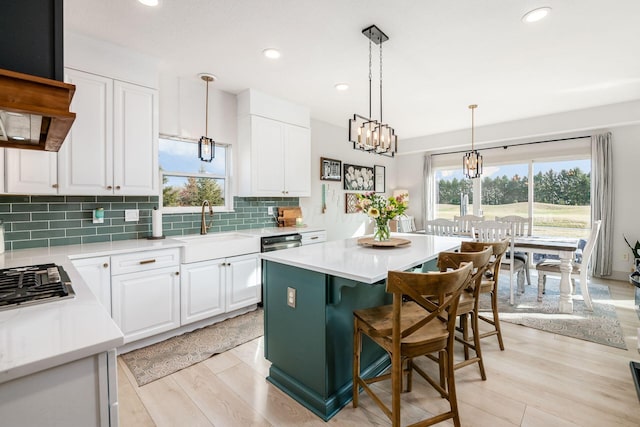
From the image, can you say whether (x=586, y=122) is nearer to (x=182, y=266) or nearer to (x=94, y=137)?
(x=182, y=266)

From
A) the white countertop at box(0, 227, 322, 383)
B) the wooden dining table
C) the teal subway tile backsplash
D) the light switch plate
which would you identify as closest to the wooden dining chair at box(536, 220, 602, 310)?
the wooden dining table

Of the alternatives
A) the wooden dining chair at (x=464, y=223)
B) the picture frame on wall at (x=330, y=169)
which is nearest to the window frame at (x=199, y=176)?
the picture frame on wall at (x=330, y=169)

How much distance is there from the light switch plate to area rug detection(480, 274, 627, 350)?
3861mm

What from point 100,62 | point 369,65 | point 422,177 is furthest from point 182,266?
point 422,177

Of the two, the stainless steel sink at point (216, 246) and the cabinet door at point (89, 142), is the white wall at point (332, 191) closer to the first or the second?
the stainless steel sink at point (216, 246)

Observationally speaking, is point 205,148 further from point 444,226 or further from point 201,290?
point 444,226

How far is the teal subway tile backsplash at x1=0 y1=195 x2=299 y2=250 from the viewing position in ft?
7.97

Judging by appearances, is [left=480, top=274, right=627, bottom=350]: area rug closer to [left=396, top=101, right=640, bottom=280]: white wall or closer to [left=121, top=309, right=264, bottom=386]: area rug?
[left=396, top=101, right=640, bottom=280]: white wall

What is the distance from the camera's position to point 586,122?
175 inches

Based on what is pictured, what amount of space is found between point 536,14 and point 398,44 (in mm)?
997

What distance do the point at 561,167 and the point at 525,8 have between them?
3.95 meters

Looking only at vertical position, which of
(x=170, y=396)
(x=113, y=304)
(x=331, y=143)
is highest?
(x=331, y=143)

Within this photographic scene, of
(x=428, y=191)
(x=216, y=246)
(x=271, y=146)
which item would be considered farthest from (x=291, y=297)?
(x=428, y=191)

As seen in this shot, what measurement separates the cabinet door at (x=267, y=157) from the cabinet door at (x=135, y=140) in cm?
111
